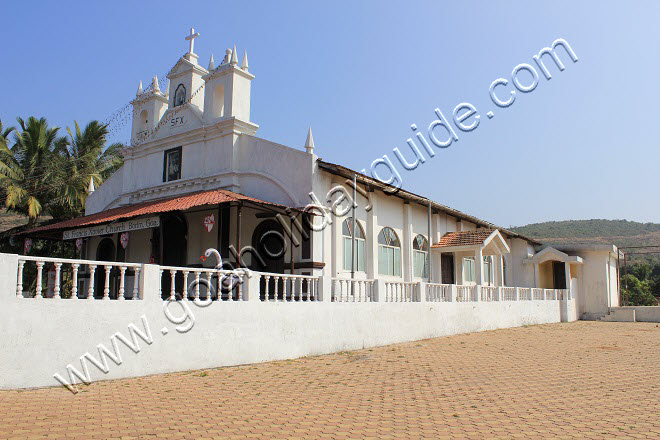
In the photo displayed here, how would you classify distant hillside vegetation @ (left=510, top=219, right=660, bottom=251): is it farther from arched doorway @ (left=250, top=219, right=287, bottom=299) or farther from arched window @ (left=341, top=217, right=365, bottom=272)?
arched doorway @ (left=250, top=219, right=287, bottom=299)

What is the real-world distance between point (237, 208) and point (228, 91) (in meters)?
4.56

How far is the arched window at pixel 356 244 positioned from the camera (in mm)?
16219

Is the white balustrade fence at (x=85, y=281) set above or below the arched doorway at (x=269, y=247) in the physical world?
below

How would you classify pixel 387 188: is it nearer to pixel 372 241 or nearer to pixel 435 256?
pixel 372 241

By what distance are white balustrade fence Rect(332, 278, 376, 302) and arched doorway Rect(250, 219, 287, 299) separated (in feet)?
6.03

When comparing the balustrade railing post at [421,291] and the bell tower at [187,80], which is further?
the bell tower at [187,80]

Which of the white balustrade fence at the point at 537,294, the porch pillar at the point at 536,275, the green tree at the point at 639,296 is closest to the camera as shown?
the white balustrade fence at the point at 537,294

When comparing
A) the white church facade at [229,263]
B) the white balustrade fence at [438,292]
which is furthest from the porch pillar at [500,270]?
the white balustrade fence at [438,292]

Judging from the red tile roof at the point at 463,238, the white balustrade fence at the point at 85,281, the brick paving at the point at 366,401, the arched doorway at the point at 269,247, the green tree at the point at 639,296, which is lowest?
the brick paving at the point at 366,401

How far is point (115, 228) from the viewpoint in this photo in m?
14.2

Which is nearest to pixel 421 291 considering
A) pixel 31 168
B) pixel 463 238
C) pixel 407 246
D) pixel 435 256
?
pixel 407 246

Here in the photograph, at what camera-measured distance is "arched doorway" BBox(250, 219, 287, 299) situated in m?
14.9

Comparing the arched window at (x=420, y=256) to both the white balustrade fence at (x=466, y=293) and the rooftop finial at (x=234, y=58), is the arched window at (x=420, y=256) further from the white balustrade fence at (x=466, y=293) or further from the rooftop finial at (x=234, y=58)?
the rooftop finial at (x=234, y=58)

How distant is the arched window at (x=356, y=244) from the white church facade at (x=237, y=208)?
4 centimetres
